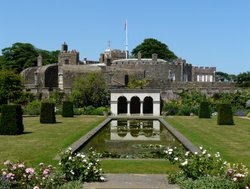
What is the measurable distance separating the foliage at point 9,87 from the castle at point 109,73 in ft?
20.5

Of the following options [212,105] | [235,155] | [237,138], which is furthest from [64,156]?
[212,105]

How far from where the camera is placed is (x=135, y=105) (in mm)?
39062

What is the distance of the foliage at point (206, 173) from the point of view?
272 inches

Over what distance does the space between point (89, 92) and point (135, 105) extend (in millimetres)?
4649

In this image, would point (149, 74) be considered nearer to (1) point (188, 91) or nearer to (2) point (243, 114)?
(1) point (188, 91)

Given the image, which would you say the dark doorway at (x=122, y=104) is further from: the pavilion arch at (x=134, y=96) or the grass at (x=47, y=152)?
the grass at (x=47, y=152)

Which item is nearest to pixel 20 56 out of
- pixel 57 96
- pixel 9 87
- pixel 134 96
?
pixel 57 96

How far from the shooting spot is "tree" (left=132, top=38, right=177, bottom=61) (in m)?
67.9

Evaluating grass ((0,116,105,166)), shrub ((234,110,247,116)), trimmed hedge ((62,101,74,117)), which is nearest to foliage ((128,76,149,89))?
shrub ((234,110,247,116))

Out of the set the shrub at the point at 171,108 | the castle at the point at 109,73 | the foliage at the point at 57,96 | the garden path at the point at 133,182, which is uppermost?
the castle at the point at 109,73

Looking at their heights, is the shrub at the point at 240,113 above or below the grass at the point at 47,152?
above

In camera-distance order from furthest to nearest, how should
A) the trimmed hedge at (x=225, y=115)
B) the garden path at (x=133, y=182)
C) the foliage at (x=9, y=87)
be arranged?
the foliage at (x=9, y=87) < the trimmed hedge at (x=225, y=115) < the garden path at (x=133, y=182)

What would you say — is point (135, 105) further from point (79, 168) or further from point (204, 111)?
point (79, 168)

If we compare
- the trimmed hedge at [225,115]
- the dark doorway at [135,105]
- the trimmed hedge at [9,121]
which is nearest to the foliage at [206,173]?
the trimmed hedge at [9,121]
